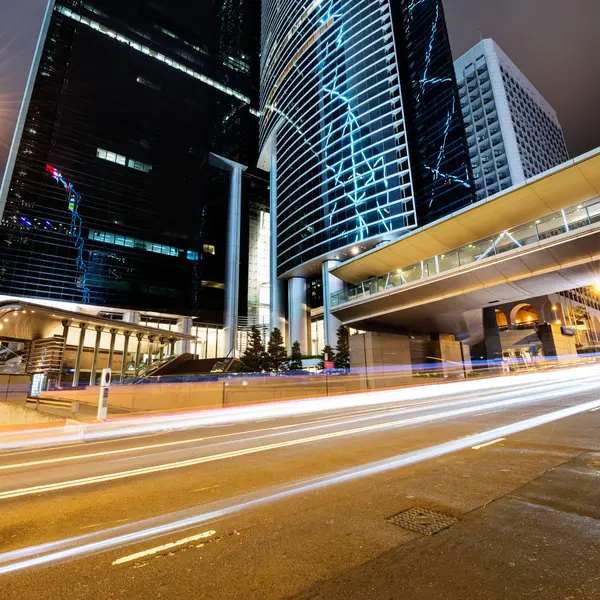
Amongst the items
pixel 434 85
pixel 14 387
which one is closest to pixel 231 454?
pixel 14 387

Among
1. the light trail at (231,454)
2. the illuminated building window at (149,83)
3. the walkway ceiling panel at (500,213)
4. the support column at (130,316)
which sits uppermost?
the illuminated building window at (149,83)

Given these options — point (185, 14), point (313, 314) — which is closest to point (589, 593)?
point (313, 314)

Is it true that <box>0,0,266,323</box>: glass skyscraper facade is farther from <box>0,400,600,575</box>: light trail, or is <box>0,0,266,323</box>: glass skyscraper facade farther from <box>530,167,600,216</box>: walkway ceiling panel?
<box>0,400,600,575</box>: light trail

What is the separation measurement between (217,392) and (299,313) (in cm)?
4023

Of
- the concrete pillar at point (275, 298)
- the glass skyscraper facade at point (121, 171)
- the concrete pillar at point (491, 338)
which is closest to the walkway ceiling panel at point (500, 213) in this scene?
the concrete pillar at point (491, 338)

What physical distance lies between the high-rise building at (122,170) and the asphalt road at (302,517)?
49.1m

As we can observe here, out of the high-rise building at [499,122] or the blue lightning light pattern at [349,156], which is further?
the high-rise building at [499,122]

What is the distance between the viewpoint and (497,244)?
1677 centimetres

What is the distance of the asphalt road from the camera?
8.45ft

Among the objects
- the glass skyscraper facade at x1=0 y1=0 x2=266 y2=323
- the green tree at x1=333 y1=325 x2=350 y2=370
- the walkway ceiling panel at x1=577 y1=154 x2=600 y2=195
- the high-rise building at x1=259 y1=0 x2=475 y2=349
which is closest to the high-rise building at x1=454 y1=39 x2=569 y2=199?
the high-rise building at x1=259 y1=0 x2=475 y2=349

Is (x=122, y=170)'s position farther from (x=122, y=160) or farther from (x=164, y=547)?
(x=164, y=547)

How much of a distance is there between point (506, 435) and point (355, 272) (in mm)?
19246

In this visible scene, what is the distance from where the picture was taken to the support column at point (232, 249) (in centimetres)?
6525

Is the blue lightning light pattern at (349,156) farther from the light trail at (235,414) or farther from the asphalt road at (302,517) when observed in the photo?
the asphalt road at (302,517)
